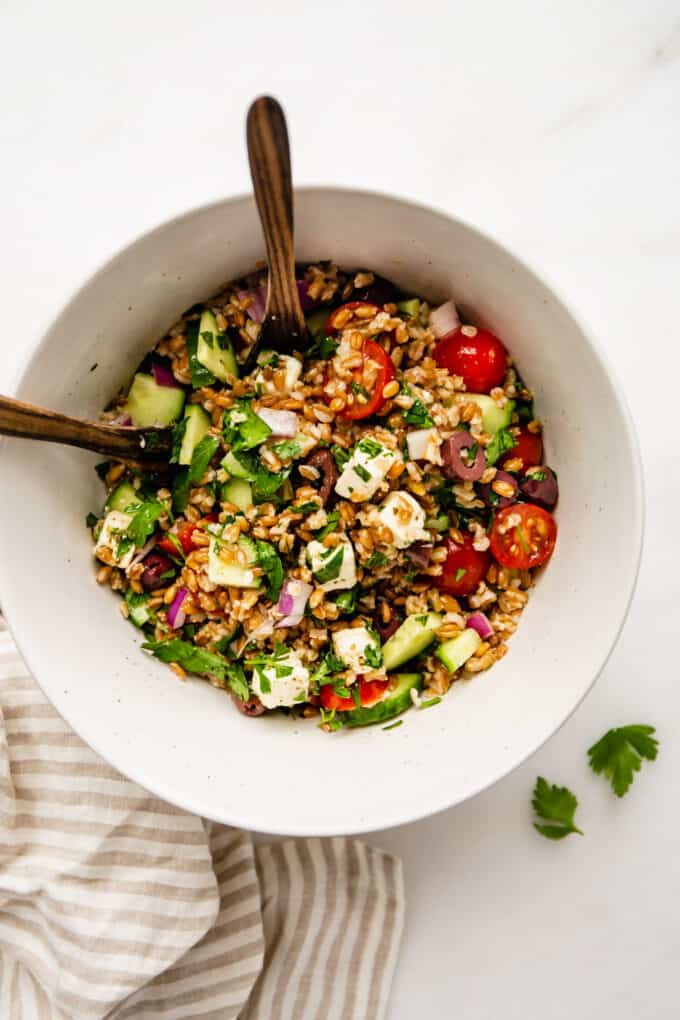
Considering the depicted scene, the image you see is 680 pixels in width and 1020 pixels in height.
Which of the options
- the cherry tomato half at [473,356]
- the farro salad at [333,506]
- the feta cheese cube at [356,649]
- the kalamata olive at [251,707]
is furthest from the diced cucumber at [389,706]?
the cherry tomato half at [473,356]

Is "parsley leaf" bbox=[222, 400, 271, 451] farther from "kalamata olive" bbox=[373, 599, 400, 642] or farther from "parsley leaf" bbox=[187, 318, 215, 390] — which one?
"kalamata olive" bbox=[373, 599, 400, 642]

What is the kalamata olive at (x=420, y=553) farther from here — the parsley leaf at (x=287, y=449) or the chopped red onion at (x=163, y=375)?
the chopped red onion at (x=163, y=375)

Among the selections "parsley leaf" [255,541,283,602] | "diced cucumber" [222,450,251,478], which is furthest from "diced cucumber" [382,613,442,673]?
"diced cucumber" [222,450,251,478]

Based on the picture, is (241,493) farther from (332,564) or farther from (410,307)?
(410,307)

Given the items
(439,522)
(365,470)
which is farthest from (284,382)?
(439,522)

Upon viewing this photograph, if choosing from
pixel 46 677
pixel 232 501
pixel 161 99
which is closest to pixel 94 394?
pixel 232 501

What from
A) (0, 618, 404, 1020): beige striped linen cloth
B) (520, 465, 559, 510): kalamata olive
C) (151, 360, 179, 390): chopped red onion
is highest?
Result: (520, 465, 559, 510): kalamata olive
